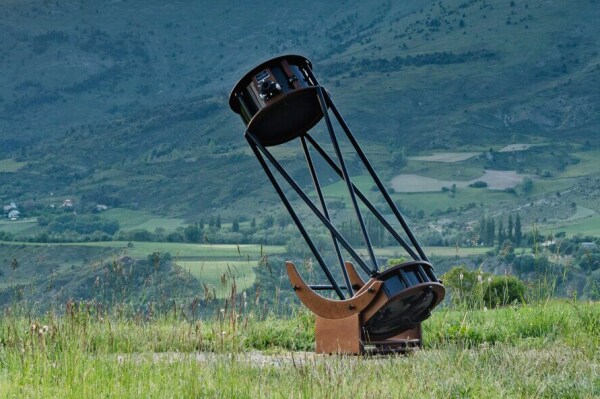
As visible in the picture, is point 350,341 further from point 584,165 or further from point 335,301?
point 584,165

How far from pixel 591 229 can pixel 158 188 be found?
266 ft

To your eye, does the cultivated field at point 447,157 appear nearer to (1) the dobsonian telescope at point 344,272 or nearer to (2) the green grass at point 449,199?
(2) the green grass at point 449,199

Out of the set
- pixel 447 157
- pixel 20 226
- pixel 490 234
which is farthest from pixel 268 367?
pixel 447 157

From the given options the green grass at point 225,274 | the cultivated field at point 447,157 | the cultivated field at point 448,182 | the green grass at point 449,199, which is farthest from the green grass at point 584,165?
the green grass at point 225,274

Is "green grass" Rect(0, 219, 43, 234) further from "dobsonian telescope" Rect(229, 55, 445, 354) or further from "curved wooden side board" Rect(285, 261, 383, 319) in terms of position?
"curved wooden side board" Rect(285, 261, 383, 319)

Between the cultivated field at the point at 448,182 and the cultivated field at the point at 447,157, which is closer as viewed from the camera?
the cultivated field at the point at 448,182

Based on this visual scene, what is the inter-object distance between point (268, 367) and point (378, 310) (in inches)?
39.1

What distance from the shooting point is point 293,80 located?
24.3ft

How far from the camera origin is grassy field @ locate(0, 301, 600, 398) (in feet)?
17.5

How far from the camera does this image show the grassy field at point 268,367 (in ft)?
17.5

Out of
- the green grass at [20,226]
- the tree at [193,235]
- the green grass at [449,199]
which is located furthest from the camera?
the green grass at [20,226]

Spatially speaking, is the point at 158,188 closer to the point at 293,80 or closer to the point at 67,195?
the point at 67,195

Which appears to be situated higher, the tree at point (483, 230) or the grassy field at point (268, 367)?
the grassy field at point (268, 367)

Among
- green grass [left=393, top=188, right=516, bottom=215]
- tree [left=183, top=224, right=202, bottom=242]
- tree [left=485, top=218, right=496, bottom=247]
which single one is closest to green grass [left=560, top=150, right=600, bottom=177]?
green grass [left=393, top=188, right=516, bottom=215]
